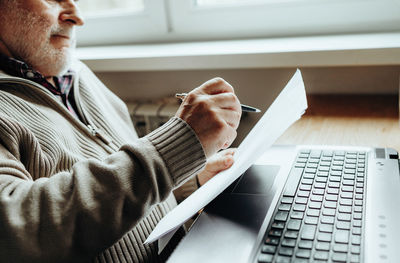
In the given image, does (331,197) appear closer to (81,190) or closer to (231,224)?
(231,224)

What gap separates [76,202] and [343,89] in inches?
37.2

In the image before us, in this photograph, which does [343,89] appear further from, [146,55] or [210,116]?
[210,116]

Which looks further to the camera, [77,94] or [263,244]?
[77,94]

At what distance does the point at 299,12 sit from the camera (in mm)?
1325

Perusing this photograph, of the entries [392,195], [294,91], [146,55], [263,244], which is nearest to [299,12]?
[146,55]

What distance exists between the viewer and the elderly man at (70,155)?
0.53 metres

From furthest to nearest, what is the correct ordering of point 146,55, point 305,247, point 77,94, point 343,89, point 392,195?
point 146,55
point 343,89
point 77,94
point 392,195
point 305,247

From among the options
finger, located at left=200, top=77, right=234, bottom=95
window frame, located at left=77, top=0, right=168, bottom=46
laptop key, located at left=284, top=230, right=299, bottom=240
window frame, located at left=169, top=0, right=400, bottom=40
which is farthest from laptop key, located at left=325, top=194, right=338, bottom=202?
window frame, located at left=77, top=0, right=168, bottom=46

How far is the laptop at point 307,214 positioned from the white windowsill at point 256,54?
0.40m

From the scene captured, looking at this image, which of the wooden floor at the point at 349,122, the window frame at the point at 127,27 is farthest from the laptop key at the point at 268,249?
the window frame at the point at 127,27

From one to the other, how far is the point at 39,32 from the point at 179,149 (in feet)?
1.51

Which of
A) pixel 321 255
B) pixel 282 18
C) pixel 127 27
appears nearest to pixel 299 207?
pixel 321 255

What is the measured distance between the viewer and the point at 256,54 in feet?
3.89

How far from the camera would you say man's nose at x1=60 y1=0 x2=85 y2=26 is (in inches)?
34.9
